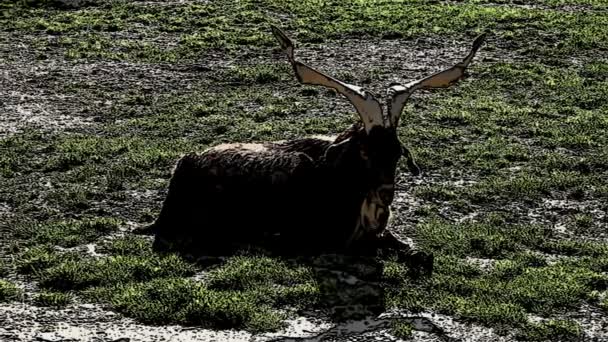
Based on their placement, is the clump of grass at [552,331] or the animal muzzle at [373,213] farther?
the animal muzzle at [373,213]

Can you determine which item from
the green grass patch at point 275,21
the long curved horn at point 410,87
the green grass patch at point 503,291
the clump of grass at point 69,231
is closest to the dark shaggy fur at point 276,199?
the long curved horn at point 410,87

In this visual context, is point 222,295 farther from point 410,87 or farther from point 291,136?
point 291,136

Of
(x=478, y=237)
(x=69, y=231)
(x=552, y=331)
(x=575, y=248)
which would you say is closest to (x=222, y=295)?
(x=69, y=231)

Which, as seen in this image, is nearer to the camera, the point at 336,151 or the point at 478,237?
the point at 336,151

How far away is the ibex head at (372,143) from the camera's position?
9.00 metres

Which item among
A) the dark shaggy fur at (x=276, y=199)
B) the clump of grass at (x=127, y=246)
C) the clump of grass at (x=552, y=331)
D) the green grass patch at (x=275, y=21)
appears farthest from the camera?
the green grass patch at (x=275, y=21)

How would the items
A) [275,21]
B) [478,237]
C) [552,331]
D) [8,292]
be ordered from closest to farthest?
1. [552,331]
2. [8,292]
3. [478,237]
4. [275,21]

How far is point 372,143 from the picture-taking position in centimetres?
904

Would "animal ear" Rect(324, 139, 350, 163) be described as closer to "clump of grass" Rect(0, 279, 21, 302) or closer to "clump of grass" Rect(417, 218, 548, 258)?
"clump of grass" Rect(417, 218, 548, 258)

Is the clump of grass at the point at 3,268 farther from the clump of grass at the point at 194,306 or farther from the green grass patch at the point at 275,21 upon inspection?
the green grass patch at the point at 275,21

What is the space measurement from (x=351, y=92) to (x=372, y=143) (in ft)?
1.87

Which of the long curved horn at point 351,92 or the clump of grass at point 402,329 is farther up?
the long curved horn at point 351,92

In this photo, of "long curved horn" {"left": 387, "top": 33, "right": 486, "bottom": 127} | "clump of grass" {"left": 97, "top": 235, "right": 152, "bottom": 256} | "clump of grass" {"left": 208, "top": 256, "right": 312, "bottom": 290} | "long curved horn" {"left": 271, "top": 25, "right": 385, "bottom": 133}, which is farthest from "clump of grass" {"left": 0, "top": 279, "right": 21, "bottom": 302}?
"long curved horn" {"left": 387, "top": 33, "right": 486, "bottom": 127}

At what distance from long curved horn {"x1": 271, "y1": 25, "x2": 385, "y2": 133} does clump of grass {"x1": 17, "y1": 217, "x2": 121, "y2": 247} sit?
9.28 feet
